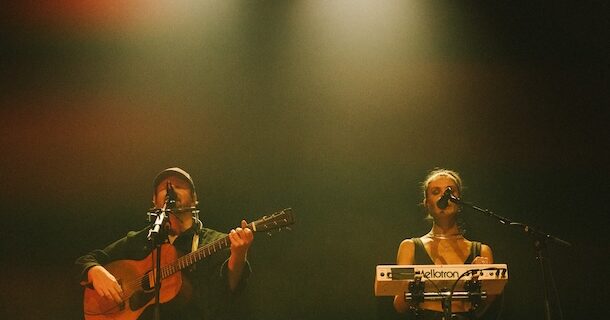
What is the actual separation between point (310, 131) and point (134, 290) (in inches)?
77.7

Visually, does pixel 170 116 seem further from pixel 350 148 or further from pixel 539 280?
pixel 539 280

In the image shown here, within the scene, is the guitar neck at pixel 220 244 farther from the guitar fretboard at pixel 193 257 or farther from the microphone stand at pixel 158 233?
the microphone stand at pixel 158 233

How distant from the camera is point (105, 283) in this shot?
4.26 meters

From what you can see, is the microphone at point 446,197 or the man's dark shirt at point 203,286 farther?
the man's dark shirt at point 203,286

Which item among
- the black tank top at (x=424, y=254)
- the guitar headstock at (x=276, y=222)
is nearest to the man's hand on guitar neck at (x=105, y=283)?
the guitar headstock at (x=276, y=222)

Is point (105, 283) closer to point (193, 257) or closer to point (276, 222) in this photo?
point (193, 257)

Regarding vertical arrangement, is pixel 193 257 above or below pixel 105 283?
above

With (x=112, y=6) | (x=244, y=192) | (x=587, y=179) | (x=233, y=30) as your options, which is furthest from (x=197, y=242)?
(x=587, y=179)

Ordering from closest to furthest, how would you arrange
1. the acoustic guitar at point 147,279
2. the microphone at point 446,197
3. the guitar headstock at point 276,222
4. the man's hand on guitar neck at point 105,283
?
1. the microphone at point 446,197
2. the guitar headstock at point 276,222
3. the acoustic guitar at point 147,279
4. the man's hand on guitar neck at point 105,283

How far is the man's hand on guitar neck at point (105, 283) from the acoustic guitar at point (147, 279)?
0.05 meters

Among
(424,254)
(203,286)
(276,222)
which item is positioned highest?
(276,222)

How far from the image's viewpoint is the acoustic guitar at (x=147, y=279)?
4094 mm

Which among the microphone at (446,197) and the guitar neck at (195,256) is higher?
the microphone at (446,197)

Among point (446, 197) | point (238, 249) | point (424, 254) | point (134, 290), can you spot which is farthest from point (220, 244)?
point (446, 197)
